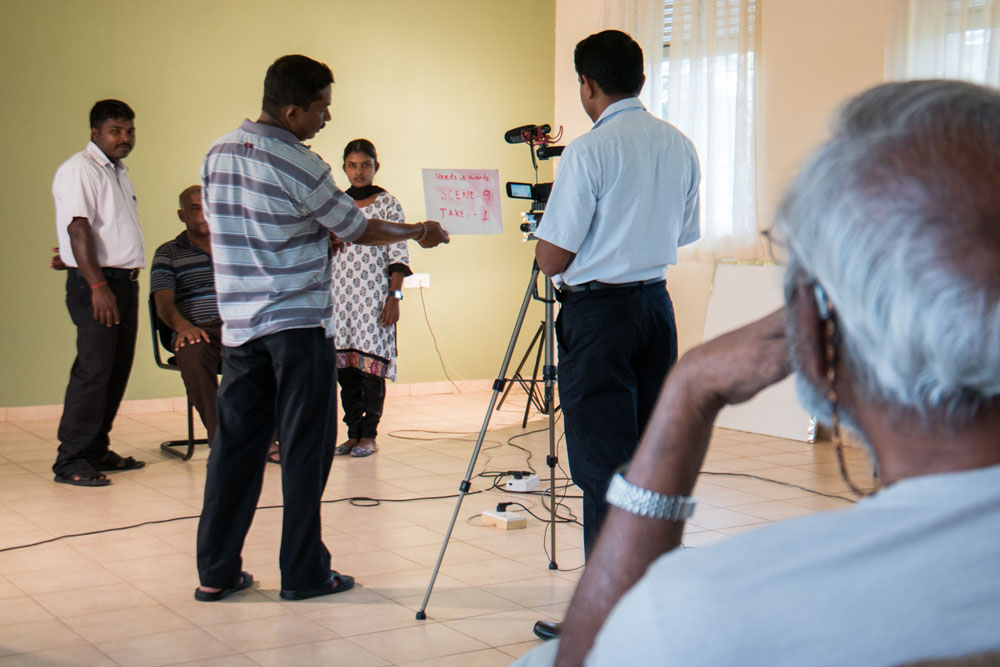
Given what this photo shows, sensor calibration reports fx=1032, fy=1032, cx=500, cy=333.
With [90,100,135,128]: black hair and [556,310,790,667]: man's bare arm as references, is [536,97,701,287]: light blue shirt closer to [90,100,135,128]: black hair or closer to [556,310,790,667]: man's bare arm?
[556,310,790,667]: man's bare arm

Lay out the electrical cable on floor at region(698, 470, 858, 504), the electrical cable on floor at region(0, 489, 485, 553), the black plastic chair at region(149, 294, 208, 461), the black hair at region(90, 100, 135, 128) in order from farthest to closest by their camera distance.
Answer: the black plastic chair at region(149, 294, 208, 461), the black hair at region(90, 100, 135, 128), the electrical cable on floor at region(698, 470, 858, 504), the electrical cable on floor at region(0, 489, 485, 553)

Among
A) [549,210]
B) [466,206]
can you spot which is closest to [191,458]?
[466,206]

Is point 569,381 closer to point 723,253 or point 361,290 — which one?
point 361,290

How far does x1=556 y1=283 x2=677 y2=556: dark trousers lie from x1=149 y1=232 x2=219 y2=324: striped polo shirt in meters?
2.92

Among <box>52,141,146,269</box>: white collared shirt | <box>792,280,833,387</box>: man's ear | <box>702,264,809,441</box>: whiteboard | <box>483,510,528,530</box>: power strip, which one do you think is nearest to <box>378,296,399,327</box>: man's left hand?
<box>52,141,146,269</box>: white collared shirt

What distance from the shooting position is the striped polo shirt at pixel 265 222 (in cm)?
292

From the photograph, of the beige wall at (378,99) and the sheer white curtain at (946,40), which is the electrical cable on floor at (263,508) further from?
the sheer white curtain at (946,40)

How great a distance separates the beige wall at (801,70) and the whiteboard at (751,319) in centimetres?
17

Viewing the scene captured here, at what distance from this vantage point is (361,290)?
532 centimetres

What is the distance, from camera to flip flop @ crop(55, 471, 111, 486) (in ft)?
14.8

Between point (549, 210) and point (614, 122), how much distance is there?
0.97 ft

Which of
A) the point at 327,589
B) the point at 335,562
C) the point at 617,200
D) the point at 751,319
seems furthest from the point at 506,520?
the point at 751,319

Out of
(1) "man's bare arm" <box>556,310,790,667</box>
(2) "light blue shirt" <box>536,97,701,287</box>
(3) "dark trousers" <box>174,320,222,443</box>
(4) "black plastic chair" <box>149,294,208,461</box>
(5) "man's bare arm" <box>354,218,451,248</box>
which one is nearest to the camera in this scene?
(1) "man's bare arm" <box>556,310,790,667</box>

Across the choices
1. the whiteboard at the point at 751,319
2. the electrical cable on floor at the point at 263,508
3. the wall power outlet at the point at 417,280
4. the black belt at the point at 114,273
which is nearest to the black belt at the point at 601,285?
the electrical cable on floor at the point at 263,508
